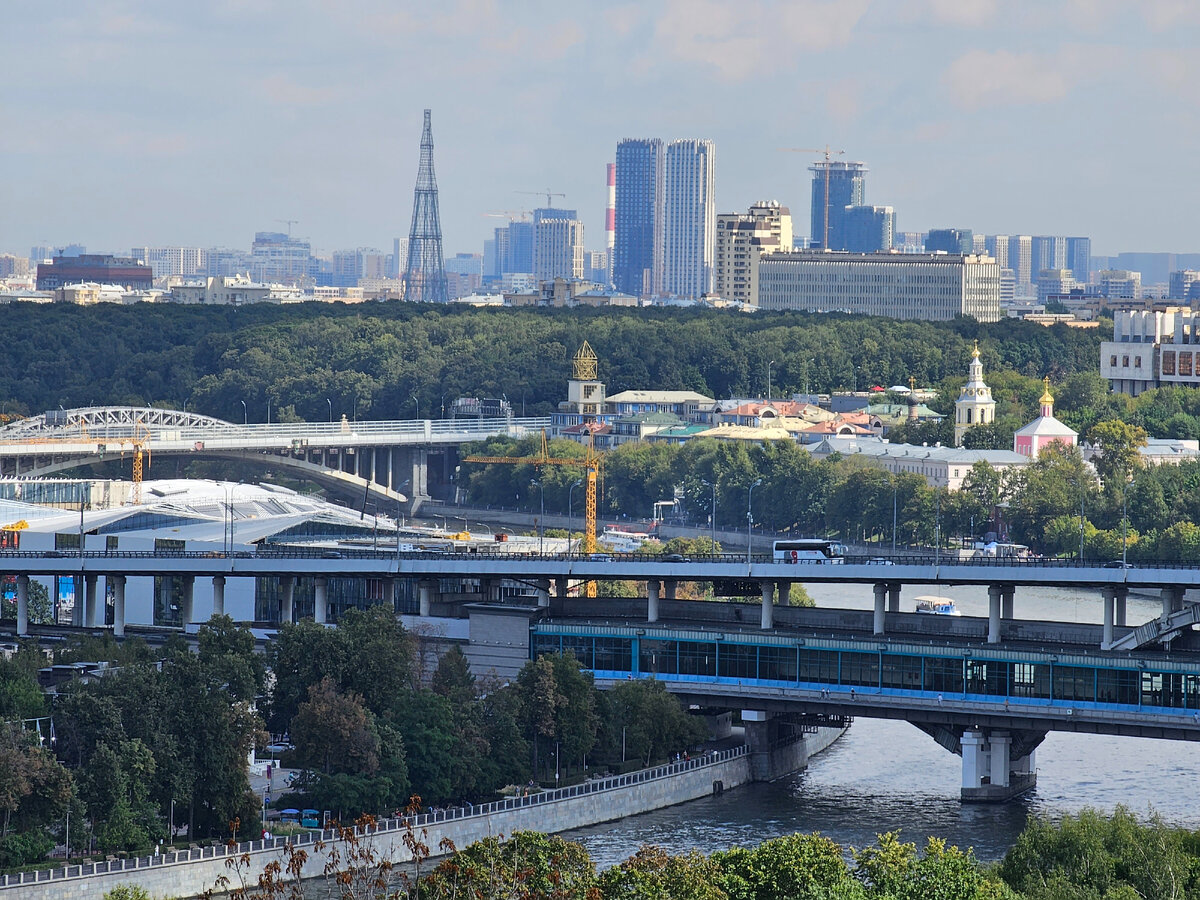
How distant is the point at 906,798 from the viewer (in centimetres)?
6344

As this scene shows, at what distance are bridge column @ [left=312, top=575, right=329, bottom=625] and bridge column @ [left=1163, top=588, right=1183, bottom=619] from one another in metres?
22.0

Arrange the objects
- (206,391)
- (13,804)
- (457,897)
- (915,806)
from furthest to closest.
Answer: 1. (206,391)
2. (915,806)
3. (13,804)
4. (457,897)

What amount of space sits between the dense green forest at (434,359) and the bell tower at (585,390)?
2364 mm

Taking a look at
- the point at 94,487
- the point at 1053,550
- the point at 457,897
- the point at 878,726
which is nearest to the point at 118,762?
the point at 457,897

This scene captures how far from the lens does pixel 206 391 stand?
174125 millimetres

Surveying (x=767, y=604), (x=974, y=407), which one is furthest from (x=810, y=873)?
(x=974, y=407)

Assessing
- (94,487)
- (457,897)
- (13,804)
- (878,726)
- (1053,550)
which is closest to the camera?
(457,897)

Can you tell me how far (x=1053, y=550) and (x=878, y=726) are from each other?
42849 millimetres

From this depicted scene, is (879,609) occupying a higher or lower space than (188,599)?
higher

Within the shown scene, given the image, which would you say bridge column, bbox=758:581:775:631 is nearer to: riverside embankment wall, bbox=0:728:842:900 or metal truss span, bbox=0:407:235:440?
riverside embankment wall, bbox=0:728:842:900

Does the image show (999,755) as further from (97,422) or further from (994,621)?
(97,422)

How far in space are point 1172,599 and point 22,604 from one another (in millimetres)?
30022

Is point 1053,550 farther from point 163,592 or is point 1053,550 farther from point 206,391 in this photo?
point 206,391

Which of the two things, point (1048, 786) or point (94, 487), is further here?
point (94, 487)
